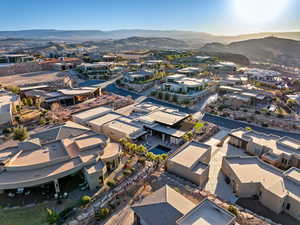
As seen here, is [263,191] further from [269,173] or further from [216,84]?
[216,84]

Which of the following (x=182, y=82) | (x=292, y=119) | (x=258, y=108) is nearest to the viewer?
(x=292, y=119)

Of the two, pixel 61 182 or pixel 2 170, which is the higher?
pixel 2 170

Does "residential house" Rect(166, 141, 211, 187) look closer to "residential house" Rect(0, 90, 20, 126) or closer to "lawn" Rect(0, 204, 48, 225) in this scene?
"lawn" Rect(0, 204, 48, 225)

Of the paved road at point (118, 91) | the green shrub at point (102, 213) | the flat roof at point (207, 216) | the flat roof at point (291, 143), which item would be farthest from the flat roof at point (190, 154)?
the paved road at point (118, 91)

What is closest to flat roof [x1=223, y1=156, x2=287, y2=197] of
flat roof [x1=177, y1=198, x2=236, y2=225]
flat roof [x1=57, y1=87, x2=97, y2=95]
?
flat roof [x1=177, y1=198, x2=236, y2=225]

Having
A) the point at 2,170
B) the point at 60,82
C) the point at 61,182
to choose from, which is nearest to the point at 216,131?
the point at 61,182

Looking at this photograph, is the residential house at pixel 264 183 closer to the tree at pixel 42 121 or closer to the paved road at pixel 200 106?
the paved road at pixel 200 106

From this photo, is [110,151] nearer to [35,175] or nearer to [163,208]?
[35,175]
